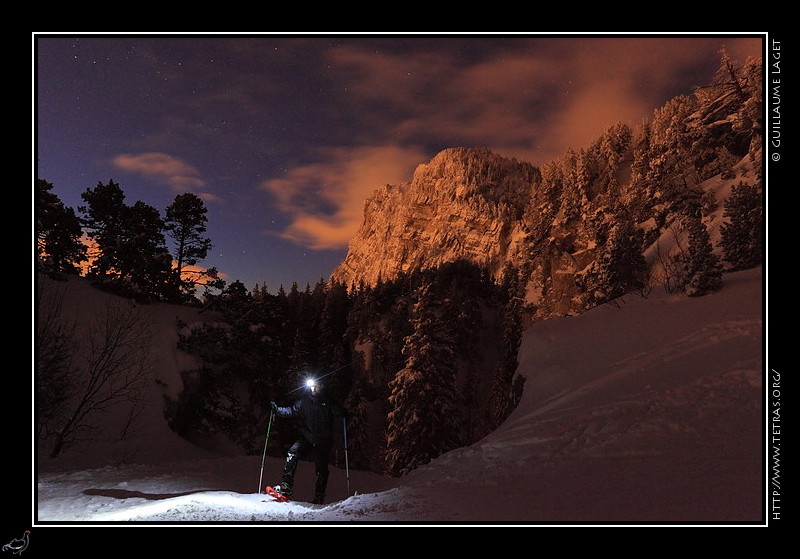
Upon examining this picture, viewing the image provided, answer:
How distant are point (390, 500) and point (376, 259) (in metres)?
160

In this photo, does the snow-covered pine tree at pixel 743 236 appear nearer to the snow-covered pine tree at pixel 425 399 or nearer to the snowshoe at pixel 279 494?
the snow-covered pine tree at pixel 425 399

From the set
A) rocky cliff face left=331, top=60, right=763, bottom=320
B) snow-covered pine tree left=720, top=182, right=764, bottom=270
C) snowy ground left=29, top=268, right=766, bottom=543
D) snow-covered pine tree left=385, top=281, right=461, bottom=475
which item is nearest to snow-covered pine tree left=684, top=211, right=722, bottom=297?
rocky cliff face left=331, top=60, right=763, bottom=320

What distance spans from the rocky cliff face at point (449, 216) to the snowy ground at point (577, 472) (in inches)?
4198

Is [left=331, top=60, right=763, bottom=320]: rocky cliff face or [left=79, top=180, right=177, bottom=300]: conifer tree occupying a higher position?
[left=331, top=60, right=763, bottom=320]: rocky cliff face

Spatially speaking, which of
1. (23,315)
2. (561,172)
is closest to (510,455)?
(23,315)

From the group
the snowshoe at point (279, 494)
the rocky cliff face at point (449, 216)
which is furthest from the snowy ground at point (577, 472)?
the rocky cliff face at point (449, 216)

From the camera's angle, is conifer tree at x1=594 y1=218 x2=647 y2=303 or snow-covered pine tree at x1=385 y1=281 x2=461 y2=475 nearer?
conifer tree at x1=594 y1=218 x2=647 y2=303

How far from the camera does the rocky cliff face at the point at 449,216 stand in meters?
128

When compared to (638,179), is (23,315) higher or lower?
lower

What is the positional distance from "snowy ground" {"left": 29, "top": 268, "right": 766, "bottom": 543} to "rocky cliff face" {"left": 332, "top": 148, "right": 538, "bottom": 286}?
350 ft

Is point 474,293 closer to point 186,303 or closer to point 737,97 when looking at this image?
point 737,97

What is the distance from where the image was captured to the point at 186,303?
103ft

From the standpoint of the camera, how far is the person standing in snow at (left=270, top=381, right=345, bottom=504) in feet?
27.6
